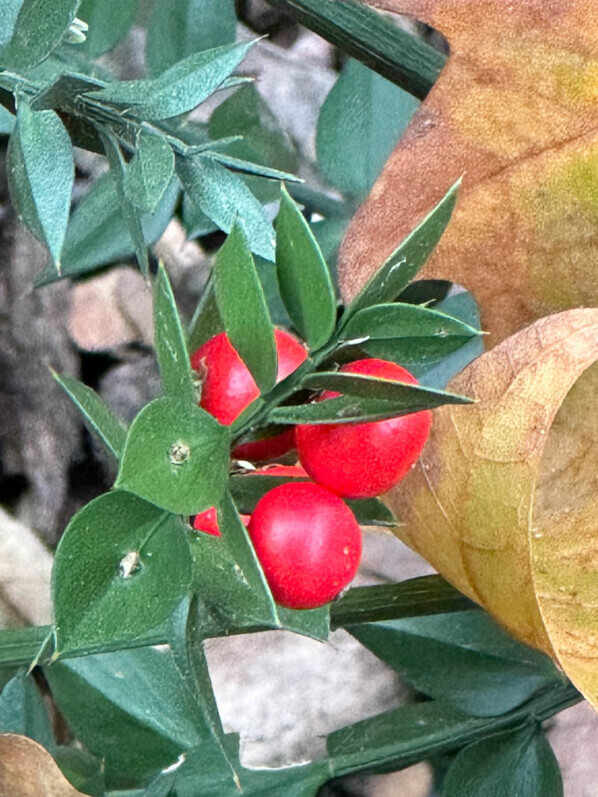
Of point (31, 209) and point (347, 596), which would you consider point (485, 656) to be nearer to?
point (347, 596)

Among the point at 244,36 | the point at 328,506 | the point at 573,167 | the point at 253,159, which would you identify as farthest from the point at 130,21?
the point at 328,506

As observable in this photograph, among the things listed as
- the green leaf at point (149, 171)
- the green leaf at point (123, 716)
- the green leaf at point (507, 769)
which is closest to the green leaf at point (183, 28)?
the green leaf at point (149, 171)

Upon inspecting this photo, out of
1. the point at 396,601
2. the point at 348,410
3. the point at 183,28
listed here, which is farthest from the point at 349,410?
the point at 183,28

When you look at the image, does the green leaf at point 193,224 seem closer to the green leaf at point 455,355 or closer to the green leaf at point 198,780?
the green leaf at point 455,355

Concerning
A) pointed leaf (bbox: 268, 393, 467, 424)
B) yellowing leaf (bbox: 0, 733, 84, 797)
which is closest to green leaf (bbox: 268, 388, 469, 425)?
pointed leaf (bbox: 268, 393, 467, 424)

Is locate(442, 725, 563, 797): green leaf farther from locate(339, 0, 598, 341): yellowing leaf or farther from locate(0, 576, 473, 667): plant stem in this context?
locate(339, 0, 598, 341): yellowing leaf
